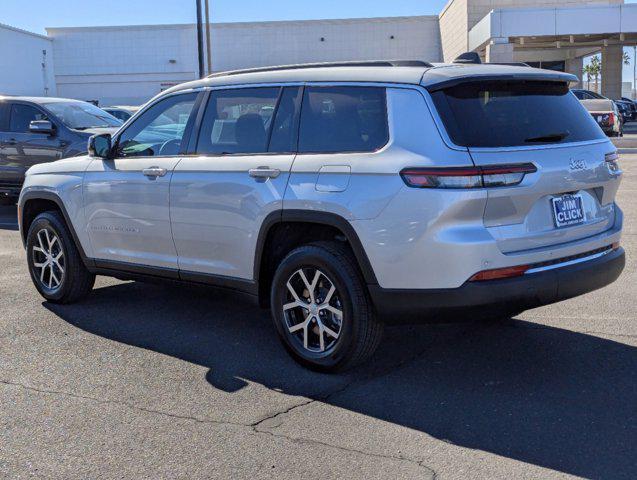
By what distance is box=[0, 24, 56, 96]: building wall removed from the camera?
41.9m

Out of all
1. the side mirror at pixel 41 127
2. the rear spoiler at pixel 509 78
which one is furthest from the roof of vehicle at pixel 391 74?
the side mirror at pixel 41 127

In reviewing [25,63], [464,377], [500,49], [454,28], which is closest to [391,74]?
[464,377]

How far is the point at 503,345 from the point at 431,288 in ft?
4.24

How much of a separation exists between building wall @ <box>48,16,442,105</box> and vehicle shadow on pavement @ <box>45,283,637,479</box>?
4559 cm

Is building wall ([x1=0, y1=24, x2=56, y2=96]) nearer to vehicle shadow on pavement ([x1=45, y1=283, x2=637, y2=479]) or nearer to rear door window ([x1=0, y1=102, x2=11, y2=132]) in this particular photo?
rear door window ([x1=0, y1=102, x2=11, y2=132])

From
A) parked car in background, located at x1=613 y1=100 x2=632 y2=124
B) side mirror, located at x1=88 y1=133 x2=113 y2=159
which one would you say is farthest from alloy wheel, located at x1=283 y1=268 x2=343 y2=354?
parked car in background, located at x1=613 y1=100 x2=632 y2=124

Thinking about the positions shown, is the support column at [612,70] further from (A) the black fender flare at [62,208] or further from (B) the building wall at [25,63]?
(A) the black fender flare at [62,208]

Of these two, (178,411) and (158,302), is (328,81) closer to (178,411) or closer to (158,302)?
(178,411)

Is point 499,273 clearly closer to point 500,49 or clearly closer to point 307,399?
point 307,399

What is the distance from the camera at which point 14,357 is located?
5348 mm

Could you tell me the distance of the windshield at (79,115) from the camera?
12.7m

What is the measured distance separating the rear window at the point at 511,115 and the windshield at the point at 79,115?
9.34 meters

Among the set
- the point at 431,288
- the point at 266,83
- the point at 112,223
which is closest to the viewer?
the point at 431,288

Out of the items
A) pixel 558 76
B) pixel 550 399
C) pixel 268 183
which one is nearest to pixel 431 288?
pixel 550 399
